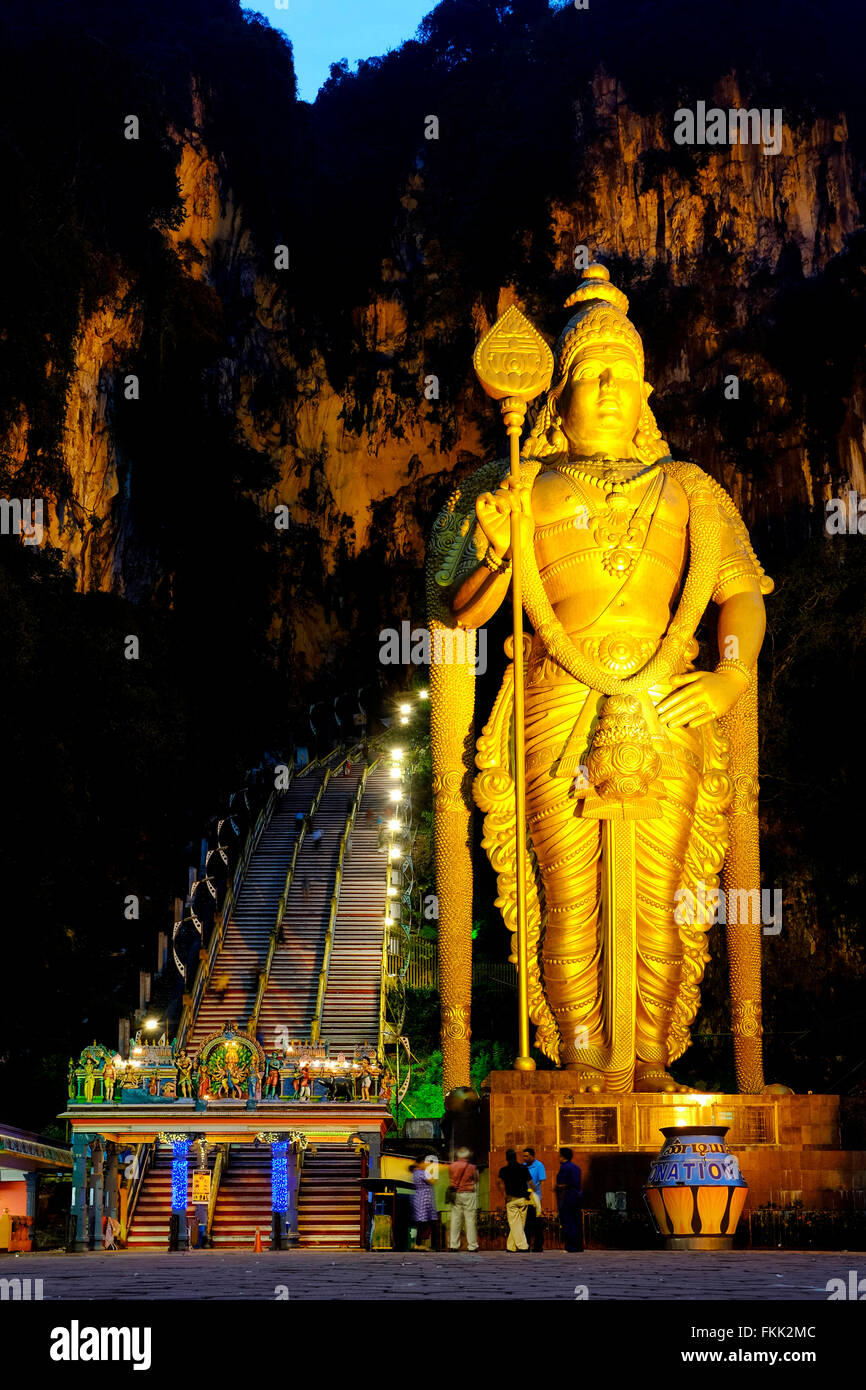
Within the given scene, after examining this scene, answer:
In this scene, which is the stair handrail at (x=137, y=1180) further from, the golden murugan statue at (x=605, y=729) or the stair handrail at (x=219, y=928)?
the golden murugan statue at (x=605, y=729)

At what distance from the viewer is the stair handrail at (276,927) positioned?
587 inches

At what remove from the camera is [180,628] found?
24.4 metres

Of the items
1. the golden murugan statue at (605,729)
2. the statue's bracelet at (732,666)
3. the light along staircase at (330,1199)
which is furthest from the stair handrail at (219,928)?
the statue's bracelet at (732,666)

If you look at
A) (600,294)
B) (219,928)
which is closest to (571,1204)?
(600,294)

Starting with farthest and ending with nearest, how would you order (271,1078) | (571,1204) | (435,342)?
(435,342), (271,1078), (571,1204)

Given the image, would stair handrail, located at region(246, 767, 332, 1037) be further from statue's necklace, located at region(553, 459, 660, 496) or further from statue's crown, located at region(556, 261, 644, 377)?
statue's crown, located at region(556, 261, 644, 377)

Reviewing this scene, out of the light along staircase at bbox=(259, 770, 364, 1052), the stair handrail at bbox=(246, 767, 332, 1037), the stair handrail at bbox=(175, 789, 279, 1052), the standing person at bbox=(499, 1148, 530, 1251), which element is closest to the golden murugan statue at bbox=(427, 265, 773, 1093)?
the standing person at bbox=(499, 1148, 530, 1251)

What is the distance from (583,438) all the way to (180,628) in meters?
14.8

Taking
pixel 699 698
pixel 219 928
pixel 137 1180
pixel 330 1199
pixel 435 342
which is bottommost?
pixel 330 1199

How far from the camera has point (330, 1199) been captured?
439 inches

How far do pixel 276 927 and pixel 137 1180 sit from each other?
5.22 metres

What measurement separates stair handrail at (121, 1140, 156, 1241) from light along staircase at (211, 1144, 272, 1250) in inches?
22.1

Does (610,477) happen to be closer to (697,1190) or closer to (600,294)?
(600,294)
